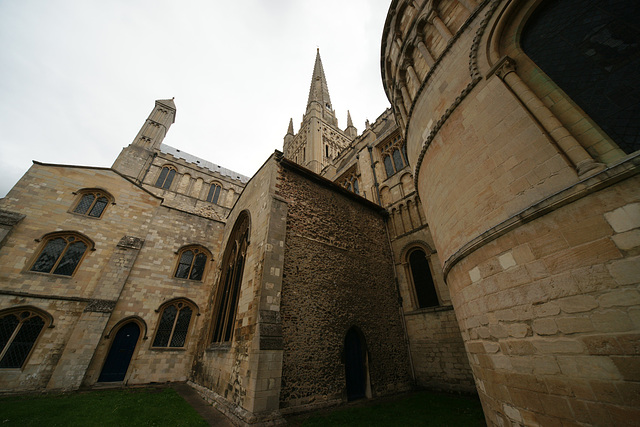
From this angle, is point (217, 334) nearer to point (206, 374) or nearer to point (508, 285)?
point (206, 374)

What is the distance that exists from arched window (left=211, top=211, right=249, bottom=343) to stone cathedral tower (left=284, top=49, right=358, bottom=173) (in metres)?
16.9

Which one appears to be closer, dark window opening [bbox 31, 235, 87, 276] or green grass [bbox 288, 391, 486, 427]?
green grass [bbox 288, 391, 486, 427]

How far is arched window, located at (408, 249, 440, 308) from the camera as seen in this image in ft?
32.2

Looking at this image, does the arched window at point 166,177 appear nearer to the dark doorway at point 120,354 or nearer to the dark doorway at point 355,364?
the dark doorway at point 120,354

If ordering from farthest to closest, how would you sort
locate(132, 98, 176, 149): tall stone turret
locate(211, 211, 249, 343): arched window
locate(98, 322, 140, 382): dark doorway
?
locate(132, 98, 176, 149): tall stone turret → locate(98, 322, 140, 382): dark doorway → locate(211, 211, 249, 343): arched window

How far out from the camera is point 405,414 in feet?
19.2

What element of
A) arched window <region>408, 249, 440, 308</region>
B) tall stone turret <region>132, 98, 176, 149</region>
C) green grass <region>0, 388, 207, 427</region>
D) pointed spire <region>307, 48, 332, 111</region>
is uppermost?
pointed spire <region>307, 48, 332, 111</region>

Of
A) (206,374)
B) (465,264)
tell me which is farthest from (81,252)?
(465,264)

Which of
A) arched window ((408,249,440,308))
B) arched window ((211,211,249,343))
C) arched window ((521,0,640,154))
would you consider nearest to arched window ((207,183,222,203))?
arched window ((211,211,249,343))

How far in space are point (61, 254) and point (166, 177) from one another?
1828 centimetres

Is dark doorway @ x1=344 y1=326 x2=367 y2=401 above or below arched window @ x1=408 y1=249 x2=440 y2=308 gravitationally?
below

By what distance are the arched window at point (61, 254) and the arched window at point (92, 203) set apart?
4.25 ft

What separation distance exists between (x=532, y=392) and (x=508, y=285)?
1.19 m

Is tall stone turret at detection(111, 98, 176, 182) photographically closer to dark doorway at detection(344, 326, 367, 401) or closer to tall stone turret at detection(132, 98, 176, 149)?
tall stone turret at detection(132, 98, 176, 149)
